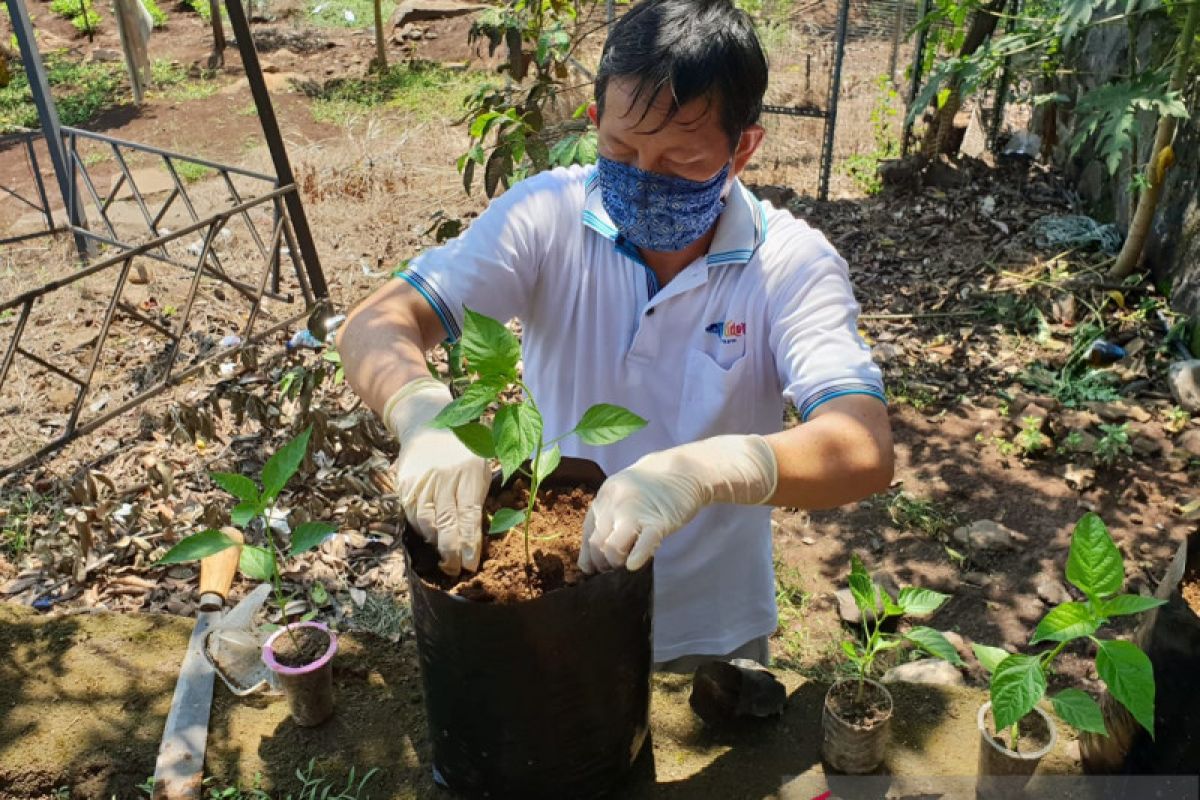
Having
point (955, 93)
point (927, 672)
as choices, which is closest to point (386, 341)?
point (927, 672)

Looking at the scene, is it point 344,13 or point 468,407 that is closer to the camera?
point 468,407

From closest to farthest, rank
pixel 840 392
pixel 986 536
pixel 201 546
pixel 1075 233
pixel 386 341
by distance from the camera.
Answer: pixel 201 546 → pixel 840 392 → pixel 386 341 → pixel 986 536 → pixel 1075 233

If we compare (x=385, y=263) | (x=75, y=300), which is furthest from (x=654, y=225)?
(x=75, y=300)

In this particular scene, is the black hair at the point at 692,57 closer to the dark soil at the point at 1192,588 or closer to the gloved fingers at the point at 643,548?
A: the gloved fingers at the point at 643,548

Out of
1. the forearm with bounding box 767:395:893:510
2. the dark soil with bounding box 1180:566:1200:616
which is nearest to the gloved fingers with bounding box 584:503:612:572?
the forearm with bounding box 767:395:893:510

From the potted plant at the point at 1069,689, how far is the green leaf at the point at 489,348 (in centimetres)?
83

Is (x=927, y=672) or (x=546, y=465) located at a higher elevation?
(x=546, y=465)

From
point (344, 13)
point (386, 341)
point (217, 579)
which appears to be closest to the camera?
point (386, 341)

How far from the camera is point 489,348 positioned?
1.46 m

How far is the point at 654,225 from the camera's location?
2.00m

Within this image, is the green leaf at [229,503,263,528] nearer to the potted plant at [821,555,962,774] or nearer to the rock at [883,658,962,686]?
the potted plant at [821,555,962,774]

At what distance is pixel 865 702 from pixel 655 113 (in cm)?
108

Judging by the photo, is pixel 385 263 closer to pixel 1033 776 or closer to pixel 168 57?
pixel 1033 776

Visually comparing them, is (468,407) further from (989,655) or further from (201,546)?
(989,655)
